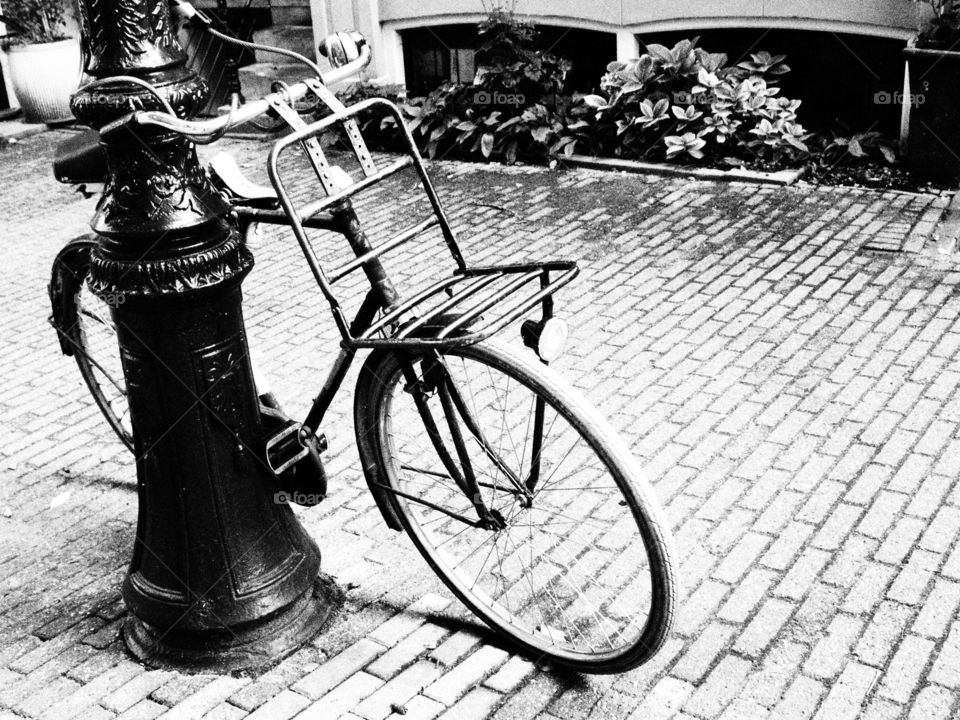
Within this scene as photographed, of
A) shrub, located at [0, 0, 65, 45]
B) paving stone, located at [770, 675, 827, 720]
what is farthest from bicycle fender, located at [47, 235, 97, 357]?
shrub, located at [0, 0, 65, 45]

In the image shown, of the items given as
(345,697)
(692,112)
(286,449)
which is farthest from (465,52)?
(345,697)

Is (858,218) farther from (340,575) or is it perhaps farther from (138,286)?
(138,286)

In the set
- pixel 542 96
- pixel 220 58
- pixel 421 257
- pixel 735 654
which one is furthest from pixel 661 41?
pixel 735 654

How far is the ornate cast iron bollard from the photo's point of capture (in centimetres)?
309

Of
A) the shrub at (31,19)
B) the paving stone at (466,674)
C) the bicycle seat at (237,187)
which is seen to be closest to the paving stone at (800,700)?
the paving stone at (466,674)

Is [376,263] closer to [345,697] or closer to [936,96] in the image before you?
[345,697]

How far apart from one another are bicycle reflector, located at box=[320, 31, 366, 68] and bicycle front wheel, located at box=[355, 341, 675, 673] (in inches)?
35.6

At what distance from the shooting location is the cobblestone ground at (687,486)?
3266 mm

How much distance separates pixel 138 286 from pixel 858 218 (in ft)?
17.0

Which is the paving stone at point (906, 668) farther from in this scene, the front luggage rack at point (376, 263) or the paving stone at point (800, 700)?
the front luggage rack at point (376, 263)

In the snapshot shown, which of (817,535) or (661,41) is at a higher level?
(661,41)

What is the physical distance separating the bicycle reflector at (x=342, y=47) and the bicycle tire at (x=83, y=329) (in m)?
1.19

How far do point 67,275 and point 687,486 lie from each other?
8.10 feet

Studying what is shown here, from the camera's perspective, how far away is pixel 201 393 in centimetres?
323
